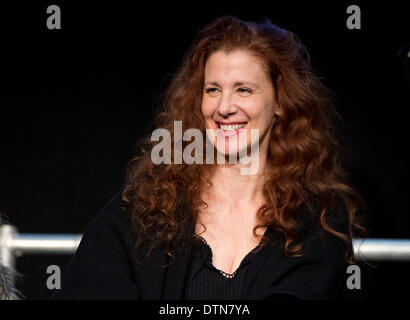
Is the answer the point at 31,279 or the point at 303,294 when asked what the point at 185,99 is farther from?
the point at 31,279

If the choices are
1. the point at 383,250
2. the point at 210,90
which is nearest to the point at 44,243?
the point at 210,90

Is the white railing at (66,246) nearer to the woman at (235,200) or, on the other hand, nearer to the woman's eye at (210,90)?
the woman at (235,200)

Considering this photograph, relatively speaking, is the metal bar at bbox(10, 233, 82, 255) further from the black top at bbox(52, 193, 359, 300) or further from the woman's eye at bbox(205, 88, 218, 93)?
the woman's eye at bbox(205, 88, 218, 93)

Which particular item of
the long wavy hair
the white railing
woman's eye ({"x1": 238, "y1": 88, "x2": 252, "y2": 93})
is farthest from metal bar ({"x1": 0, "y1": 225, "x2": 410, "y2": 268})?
woman's eye ({"x1": 238, "y1": 88, "x2": 252, "y2": 93})

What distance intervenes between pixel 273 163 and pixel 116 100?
34.7 inches

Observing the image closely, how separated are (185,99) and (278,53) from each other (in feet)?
1.39

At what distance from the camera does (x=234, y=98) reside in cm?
236

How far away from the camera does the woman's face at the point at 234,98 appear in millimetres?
2352

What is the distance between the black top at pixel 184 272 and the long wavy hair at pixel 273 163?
0.05m

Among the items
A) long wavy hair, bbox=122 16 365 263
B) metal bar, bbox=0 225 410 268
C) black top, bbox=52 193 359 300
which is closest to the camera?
black top, bbox=52 193 359 300

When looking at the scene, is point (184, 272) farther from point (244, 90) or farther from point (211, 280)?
point (244, 90)

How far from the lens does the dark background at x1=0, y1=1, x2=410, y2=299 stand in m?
2.90
